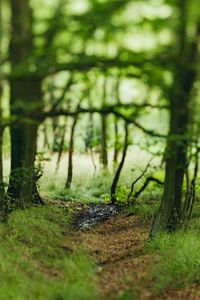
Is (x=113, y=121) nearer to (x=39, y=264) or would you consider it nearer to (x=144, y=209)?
(x=39, y=264)

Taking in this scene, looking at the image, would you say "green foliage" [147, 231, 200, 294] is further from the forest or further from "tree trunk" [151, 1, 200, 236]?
"tree trunk" [151, 1, 200, 236]

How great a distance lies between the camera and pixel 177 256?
10.5 meters

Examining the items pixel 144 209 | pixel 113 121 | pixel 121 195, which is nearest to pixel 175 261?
pixel 113 121

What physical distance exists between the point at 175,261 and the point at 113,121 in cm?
312

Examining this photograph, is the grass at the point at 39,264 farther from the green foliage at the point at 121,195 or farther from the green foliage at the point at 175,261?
the green foliage at the point at 121,195

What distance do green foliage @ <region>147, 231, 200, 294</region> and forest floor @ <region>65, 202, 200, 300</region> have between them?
14 centimetres

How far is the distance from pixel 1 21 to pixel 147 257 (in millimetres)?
5495

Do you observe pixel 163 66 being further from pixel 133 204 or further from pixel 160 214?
pixel 133 204

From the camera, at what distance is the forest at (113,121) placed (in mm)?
7797

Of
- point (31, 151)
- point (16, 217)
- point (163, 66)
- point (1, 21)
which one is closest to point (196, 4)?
point (163, 66)

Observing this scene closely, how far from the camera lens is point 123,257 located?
37.5 feet

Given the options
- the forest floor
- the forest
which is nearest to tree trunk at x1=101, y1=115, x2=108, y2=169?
the forest floor

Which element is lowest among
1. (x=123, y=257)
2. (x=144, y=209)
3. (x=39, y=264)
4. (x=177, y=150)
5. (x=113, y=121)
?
(x=123, y=257)

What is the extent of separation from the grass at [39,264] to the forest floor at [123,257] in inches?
11.9
